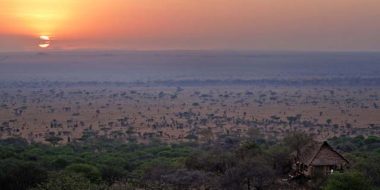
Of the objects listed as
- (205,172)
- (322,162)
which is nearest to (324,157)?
(322,162)

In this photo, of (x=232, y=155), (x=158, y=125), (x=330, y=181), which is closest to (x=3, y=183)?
(x=232, y=155)

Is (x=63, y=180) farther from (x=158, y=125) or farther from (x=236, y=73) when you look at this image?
(x=236, y=73)

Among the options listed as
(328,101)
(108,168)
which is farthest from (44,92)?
(108,168)

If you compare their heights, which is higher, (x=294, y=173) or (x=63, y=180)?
(x=63, y=180)

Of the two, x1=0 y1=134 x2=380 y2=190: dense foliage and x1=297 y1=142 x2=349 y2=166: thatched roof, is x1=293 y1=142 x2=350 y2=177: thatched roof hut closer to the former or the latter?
x1=297 y1=142 x2=349 y2=166: thatched roof

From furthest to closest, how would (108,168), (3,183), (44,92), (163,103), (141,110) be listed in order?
(44,92)
(163,103)
(141,110)
(108,168)
(3,183)

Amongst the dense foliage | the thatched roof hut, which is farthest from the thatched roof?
the dense foliage

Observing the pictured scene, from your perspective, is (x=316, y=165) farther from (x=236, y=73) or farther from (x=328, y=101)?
(x=236, y=73)

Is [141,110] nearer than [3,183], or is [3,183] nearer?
[3,183]

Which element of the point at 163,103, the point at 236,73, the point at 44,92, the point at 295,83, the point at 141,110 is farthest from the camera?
the point at 236,73

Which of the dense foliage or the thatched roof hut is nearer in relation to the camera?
the dense foliage

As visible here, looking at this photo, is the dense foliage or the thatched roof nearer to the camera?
the dense foliage
